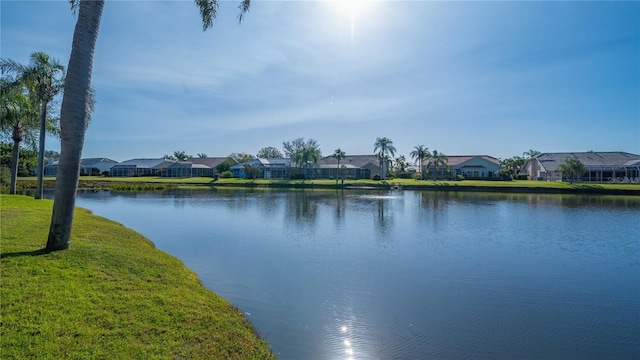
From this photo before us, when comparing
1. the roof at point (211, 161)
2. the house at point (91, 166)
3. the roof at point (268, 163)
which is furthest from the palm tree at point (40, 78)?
the house at point (91, 166)

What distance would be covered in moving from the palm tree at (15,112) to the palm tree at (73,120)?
1918cm

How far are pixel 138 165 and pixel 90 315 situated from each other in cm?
9908

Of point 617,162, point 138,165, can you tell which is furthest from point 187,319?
point 138,165

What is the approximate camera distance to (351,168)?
79.4m

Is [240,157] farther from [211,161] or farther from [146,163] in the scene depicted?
[146,163]

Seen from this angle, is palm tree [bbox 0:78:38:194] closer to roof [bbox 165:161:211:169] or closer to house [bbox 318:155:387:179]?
house [bbox 318:155:387:179]

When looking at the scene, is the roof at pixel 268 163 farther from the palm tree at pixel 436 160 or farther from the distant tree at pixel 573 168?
the distant tree at pixel 573 168

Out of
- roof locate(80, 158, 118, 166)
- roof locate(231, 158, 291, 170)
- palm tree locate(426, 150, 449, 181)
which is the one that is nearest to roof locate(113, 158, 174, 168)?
roof locate(80, 158, 118, 166)

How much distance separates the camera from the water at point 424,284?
25.5 feet

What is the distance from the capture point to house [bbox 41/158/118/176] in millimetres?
95000

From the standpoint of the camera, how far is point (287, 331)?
8016 mm

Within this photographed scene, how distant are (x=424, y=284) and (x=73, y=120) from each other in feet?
35.0

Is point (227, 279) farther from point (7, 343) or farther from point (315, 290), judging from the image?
point (7, 343)

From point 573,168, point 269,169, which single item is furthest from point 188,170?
point 573,168
